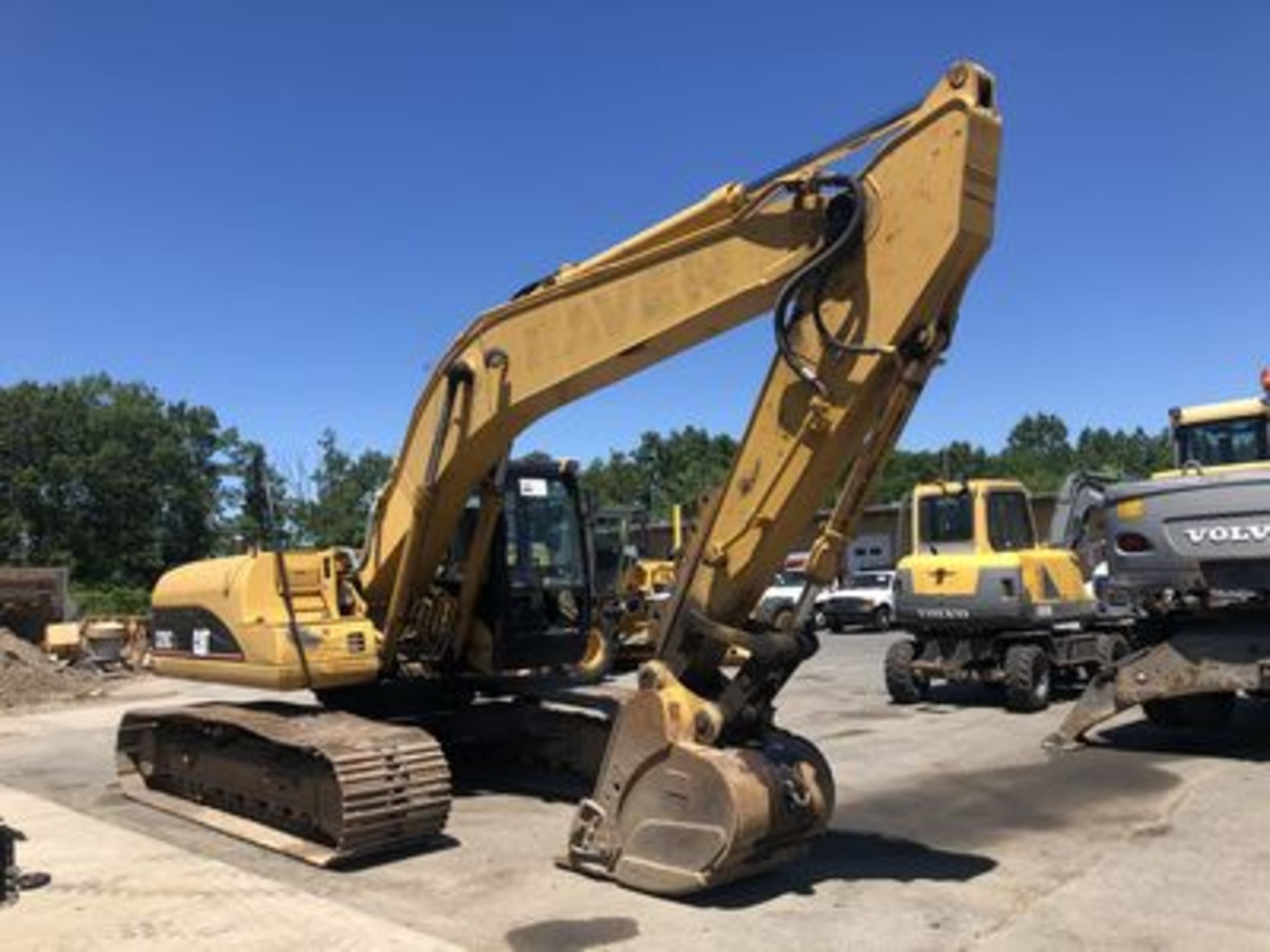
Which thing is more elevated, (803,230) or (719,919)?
(803,230)

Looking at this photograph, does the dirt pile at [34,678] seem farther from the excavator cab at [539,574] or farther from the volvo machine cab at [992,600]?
the excavator cab at [539,574]

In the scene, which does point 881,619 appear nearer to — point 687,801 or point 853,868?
point 853,868

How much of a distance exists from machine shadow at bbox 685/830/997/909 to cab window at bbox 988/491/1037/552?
27.4ft

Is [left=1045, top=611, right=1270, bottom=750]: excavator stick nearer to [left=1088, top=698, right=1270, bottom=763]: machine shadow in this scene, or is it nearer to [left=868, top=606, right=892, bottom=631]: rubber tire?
[left=1088, top=698, right=1270, bottom=763]: machine shadow

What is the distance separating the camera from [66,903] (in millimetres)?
7902

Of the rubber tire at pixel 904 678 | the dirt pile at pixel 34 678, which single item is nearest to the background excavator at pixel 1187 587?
Result: the rubber tire at pixel 904 678

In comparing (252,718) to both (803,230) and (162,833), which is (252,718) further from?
(803,230)

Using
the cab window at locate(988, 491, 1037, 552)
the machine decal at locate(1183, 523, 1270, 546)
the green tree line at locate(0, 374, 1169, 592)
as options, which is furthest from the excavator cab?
the green tree line at locate(0, 374, 1169, 592)

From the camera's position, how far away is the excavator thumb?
7129 millimetres

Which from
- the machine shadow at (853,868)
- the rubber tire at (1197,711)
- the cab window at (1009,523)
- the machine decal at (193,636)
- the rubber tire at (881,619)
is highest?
the cab window at (1009,523)

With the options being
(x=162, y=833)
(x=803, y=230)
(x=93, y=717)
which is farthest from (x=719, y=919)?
(x=93, y=717)

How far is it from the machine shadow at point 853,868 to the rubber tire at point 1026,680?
23.1 feet

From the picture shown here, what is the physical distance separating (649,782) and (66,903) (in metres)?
3.45

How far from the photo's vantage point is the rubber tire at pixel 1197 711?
13.7m
